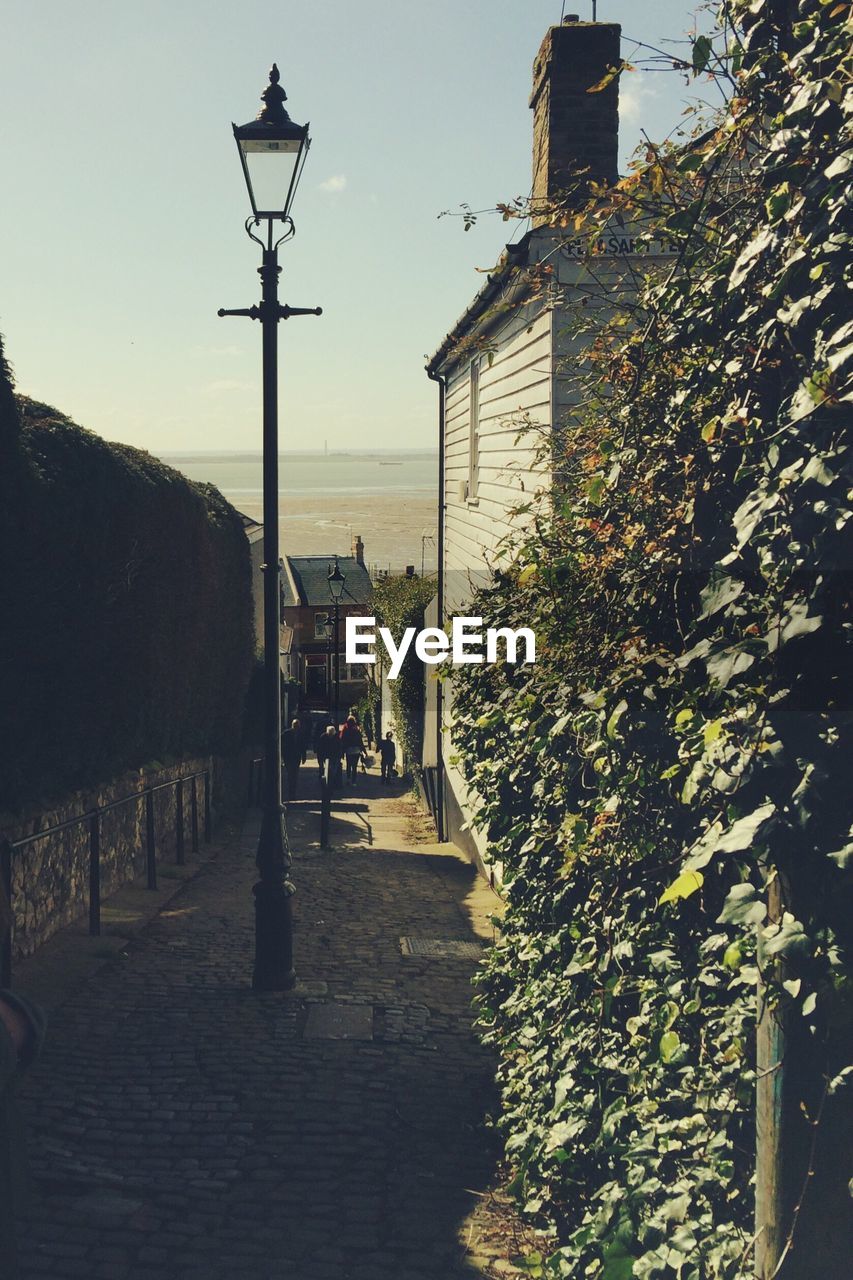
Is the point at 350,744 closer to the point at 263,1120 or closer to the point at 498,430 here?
the point at 498,430

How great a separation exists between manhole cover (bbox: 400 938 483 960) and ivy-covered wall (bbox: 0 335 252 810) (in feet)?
10.7

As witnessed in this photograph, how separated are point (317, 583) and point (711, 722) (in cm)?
7163

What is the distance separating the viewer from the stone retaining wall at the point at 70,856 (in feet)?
29.9

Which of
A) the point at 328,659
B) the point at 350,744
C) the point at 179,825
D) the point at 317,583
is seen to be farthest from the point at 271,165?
the point at 317,583

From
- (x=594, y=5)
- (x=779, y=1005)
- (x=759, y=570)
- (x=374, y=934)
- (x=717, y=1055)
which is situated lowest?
(x=374, y=934)

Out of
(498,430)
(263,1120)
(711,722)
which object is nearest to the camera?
(711,722)

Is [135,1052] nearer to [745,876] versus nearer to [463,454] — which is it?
[745,876]

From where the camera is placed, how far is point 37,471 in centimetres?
937

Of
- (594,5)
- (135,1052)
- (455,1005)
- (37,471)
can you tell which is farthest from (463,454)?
(135,1052)

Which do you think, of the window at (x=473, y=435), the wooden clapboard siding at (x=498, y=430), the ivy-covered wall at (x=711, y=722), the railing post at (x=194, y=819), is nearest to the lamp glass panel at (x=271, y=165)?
the wooden clapboard siding at (x=498, y=430)

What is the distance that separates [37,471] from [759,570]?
7.58 m

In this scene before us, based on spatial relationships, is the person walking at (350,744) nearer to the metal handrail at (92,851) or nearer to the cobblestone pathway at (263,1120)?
the metal handrail at (92,851)

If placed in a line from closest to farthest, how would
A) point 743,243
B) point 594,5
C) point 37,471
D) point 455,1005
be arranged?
point 743,243, point 455,1005, point 37,471, point 594,5

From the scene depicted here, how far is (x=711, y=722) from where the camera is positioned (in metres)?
2.92
